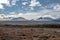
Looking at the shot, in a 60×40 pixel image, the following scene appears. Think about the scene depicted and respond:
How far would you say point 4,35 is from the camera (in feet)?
9.37

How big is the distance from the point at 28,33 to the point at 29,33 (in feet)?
0.04

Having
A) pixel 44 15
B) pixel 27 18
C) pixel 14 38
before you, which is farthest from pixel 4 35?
pixel 44 15

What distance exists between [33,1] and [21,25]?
35cm

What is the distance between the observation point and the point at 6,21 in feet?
9.30

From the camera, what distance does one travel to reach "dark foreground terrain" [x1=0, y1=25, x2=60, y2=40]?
280 cm

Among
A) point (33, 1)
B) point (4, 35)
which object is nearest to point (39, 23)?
point (33, 1)

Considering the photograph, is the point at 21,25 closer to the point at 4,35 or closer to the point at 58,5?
the point at 4,35

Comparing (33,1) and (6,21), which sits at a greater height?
(33,1)

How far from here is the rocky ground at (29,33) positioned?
9.20 feet

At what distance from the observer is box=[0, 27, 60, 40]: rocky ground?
280cm

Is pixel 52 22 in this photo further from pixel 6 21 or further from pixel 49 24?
pixel 6 21

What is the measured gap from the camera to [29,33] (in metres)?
2.83

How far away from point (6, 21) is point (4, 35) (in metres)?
0.19

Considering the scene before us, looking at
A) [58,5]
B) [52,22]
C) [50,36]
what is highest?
[58,5]
